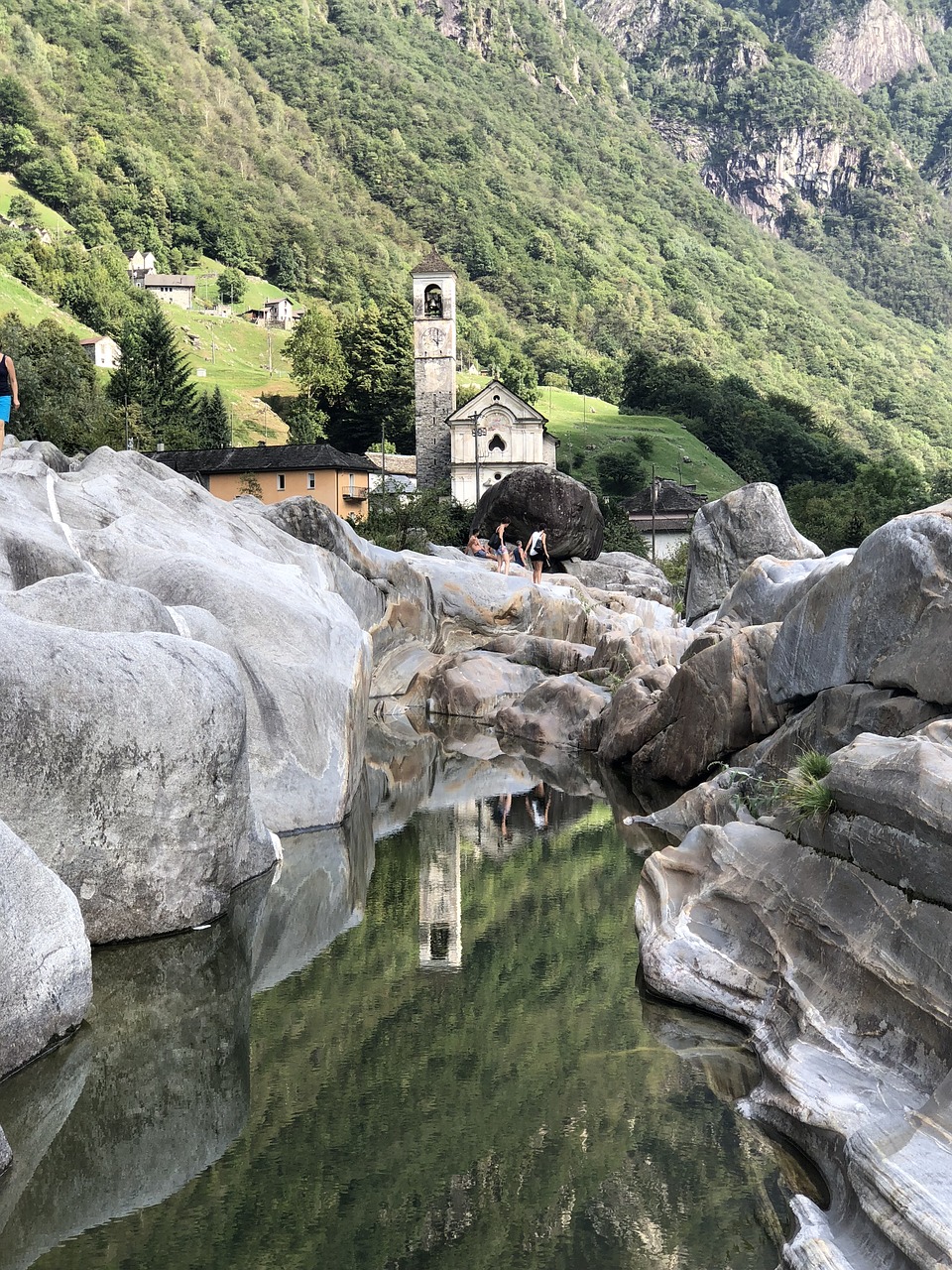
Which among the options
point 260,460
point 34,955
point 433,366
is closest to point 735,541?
point 34,955

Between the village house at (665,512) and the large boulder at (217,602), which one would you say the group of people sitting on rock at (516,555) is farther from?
the village house at (665,512)

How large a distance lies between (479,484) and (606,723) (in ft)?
188

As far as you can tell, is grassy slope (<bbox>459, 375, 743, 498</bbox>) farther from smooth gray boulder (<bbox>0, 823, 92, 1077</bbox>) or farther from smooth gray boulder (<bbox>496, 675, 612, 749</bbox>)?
smooth gray boulder (<bbox>0, 823, 92, 1077</bbox>)

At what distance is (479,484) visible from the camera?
266 ft

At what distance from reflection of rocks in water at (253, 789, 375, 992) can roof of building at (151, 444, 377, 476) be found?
5357 cm

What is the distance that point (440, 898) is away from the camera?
1533 centimetres

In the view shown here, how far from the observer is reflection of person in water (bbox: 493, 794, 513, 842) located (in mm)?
18542

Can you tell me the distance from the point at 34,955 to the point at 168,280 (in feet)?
451

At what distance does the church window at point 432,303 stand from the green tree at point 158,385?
16.9 m

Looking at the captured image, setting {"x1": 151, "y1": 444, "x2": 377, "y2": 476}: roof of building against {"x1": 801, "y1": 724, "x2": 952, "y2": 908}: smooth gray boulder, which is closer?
{"x1": 801, "y1": 724, "x2": 952, "y2": 908}: smooth gray boulder

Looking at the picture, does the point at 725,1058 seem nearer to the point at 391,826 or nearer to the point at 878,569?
the point at 878,569

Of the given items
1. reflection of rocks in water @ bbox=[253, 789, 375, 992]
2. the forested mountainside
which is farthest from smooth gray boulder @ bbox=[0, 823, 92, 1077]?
the forested mountainside

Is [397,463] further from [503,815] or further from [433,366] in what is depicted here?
[503,815]

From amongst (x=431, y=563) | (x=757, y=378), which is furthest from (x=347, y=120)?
(x=431, y=563)
